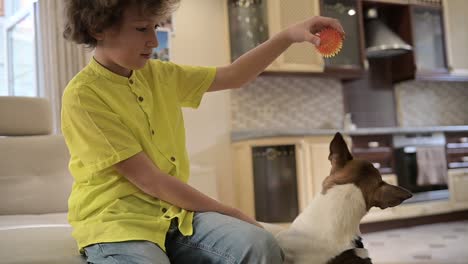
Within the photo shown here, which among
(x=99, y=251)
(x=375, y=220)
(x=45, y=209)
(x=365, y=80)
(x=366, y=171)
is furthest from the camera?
(x=365, y=80)

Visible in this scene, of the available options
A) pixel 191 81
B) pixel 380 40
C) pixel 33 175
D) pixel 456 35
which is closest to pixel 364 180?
pixel 191 81

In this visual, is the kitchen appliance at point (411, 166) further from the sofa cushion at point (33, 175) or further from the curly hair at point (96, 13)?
the curly hair at point (96, 13)

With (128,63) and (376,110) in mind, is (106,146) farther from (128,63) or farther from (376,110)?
(376,110)

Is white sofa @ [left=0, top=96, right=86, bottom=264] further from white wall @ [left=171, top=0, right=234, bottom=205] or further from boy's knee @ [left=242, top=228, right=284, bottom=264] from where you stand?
white wall @ [left=171, top=0, right=234, bottom=205]

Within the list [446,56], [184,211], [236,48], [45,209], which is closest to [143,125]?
[184,211]

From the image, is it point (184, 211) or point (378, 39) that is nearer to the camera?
point (184, 211)

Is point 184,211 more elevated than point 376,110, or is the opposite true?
point 376,110

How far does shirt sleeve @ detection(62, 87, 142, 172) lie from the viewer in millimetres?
1052

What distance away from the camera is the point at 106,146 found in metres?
1.05

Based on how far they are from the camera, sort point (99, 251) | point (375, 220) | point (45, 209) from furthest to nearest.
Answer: point (375, 220) → point (45, 209) → point (99, 251)

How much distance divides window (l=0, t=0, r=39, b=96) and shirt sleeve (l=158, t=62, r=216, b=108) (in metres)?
2.84

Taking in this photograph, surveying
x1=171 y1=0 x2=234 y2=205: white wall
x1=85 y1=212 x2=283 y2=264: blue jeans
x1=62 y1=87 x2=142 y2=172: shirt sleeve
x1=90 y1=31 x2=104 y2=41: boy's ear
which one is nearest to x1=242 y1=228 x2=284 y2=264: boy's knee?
x1=85 y1=212 x2=283 y2=264: blue jeans

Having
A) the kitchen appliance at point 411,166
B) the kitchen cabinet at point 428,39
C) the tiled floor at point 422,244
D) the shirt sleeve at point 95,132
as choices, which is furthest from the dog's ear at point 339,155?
the kitchen cabinet at point 428,39

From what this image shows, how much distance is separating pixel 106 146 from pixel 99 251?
243 mm
